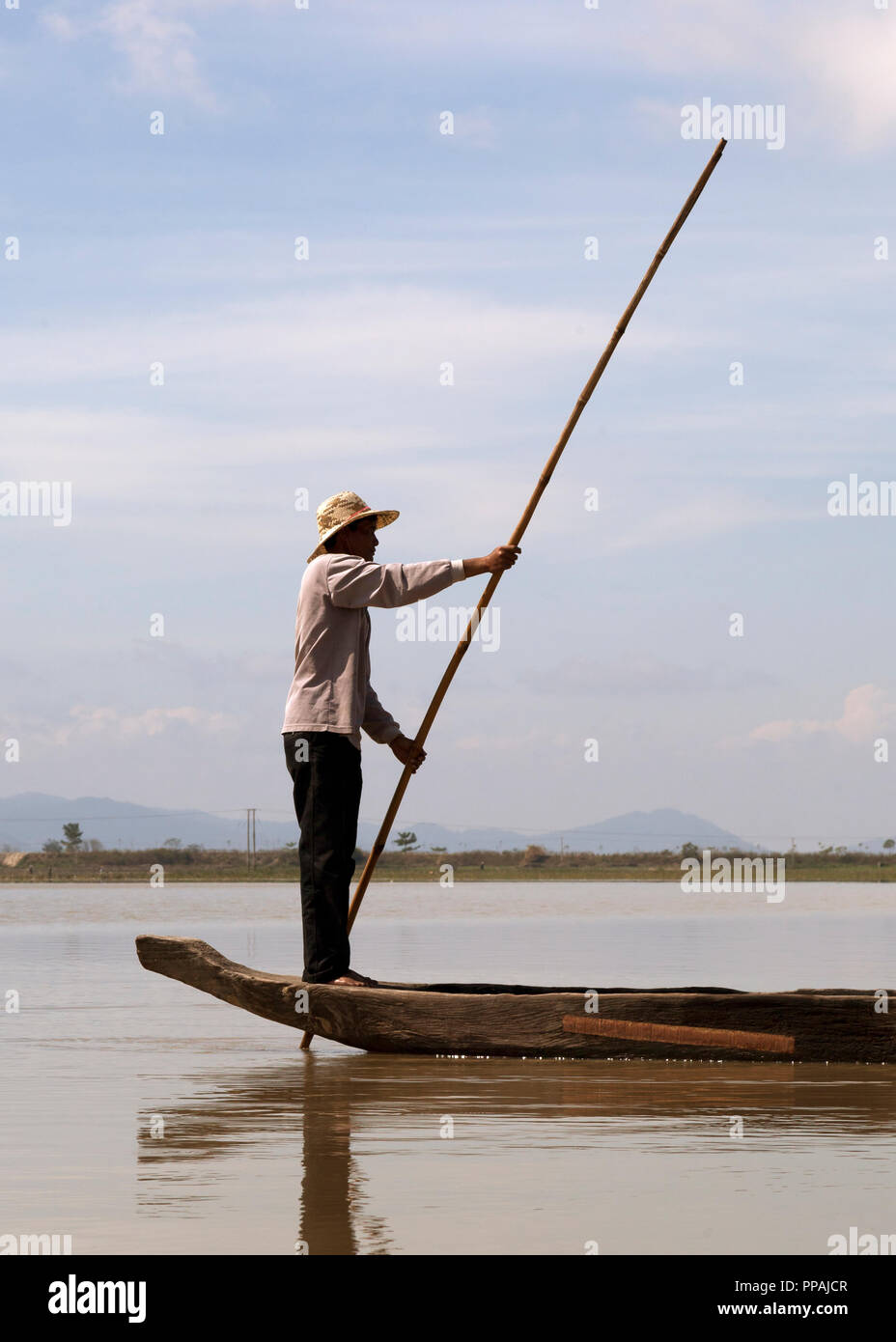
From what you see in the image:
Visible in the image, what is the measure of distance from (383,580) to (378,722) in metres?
0.70

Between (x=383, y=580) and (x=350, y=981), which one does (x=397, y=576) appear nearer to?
(x=383, y=580)

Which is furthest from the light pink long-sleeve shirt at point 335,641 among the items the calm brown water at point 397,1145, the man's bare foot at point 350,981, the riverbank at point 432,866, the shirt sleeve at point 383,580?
the riverbank at point 432,866

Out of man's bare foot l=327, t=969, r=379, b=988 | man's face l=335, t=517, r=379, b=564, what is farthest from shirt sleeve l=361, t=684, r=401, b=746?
man's bare foot l=327, t=969, r=379, b=988

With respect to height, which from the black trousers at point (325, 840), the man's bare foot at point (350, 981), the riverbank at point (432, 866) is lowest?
the riverbank at point (432, 866)

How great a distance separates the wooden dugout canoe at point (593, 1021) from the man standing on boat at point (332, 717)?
17cm

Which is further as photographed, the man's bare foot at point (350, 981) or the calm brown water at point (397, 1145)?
Answer: the man's bare foot at point (350, 981)

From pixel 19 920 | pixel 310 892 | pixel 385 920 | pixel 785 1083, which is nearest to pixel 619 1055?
pixel 785 1083

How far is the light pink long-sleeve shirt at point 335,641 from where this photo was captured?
21.2ft

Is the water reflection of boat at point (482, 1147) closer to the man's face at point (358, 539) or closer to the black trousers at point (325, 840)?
the black trousers at point (325, 840)

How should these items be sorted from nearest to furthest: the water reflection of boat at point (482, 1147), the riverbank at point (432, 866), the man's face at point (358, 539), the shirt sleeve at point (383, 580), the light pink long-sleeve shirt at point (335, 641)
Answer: the water reflection of boat at point (482, 1147) < the shirt sleeve at point (383, 580) < the light pink long-sleeve shirt at point (335, 641) < the man's face at point (358, 539) < the riverbank at point (432, 866)

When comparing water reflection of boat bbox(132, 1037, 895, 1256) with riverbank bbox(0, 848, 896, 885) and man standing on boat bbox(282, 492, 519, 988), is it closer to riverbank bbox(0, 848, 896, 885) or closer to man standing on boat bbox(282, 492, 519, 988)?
man standing on boat bbox(282, 492, 519, 988)

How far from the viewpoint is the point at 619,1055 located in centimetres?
620

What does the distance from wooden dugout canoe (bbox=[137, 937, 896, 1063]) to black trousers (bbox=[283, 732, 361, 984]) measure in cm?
17
